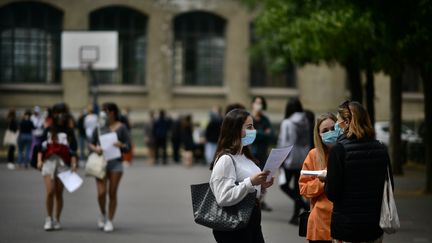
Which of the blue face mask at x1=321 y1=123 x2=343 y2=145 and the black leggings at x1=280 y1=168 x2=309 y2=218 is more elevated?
the blue face mask at x1=321 y1=123 x2=343 y2=145

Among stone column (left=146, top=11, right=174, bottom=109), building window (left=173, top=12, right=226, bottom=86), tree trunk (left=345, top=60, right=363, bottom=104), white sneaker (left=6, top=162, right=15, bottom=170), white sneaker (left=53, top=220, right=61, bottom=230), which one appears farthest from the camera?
building window (left=173, top=12, right=226, bottom=86)

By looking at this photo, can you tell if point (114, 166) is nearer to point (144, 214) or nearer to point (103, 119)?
point (103, 119)

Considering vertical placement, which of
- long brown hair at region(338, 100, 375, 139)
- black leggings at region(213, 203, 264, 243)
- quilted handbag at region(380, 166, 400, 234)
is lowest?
black leggings at region(213, 203, 264, 243)

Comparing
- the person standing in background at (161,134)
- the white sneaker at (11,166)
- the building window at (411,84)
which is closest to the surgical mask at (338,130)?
the white sneaker at (11,166)

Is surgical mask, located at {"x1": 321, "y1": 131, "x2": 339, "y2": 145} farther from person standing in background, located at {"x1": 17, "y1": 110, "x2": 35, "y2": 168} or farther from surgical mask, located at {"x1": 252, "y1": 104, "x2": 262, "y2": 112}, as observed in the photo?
person standing in background, located at {"x1": 17, "y1": 110, "x2": 35, "y2": 168}

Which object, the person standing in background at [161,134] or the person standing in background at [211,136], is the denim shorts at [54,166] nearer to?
the person standing in background at [211,136]

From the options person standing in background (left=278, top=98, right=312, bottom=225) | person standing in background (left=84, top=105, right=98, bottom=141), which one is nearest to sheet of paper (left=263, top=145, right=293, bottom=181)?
person standing in background (left=278, top=98, right=312, bottom=225)

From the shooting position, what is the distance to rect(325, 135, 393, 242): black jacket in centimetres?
644

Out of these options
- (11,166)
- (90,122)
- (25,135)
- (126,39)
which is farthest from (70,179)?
(126,39)

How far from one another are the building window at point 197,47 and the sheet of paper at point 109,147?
80.0 feet

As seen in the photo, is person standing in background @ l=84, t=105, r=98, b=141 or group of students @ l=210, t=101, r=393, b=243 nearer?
group of students @ l=210, t=101, r=393, b=243

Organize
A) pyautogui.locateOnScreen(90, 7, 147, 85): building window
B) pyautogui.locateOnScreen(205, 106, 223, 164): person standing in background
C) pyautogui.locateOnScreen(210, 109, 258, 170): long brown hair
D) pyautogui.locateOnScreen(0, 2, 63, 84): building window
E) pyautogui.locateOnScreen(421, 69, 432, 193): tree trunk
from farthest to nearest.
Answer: pyautogui.locateOnScreen(90, 7, 147, 85): building window < pyautogui.locateOnScreen(0, 2, 63, 84): building window < pyautogui.locateOnScreen(205, 106, 223, 164): person standing in background < pyautogui.locateOnScreen(421, 69, 432, 193): tree trunk < pyautogui.locateOnScreen(210, 109, 258, 170): long brown hair

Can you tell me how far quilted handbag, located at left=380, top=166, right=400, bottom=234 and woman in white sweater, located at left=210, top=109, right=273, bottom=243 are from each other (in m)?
0.83

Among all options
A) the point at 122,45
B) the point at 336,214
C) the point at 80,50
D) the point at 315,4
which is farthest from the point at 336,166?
the point at 122,45
